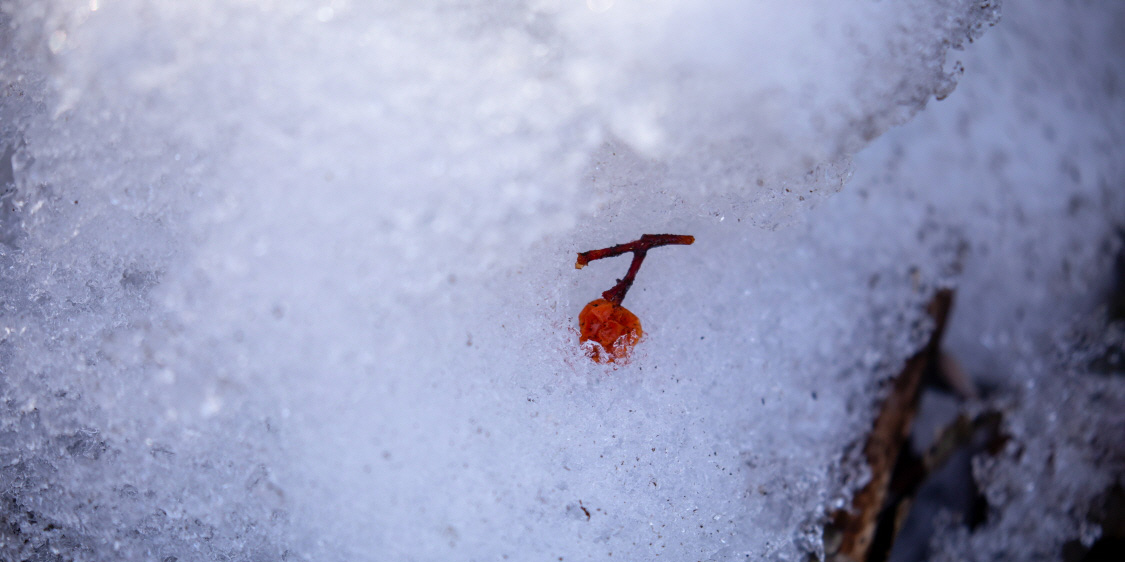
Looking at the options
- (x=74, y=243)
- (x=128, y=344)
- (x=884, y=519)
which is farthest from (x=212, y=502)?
(x=884, y=519)

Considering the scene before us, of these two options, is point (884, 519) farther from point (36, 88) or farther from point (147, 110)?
point (36, 88)

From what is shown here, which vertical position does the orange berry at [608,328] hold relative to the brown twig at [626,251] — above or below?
below

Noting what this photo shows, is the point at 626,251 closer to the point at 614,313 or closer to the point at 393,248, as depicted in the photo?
the point at 614,313

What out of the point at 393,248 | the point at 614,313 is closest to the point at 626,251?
the point at 614,313

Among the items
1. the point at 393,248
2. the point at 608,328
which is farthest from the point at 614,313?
the point at 393,248
